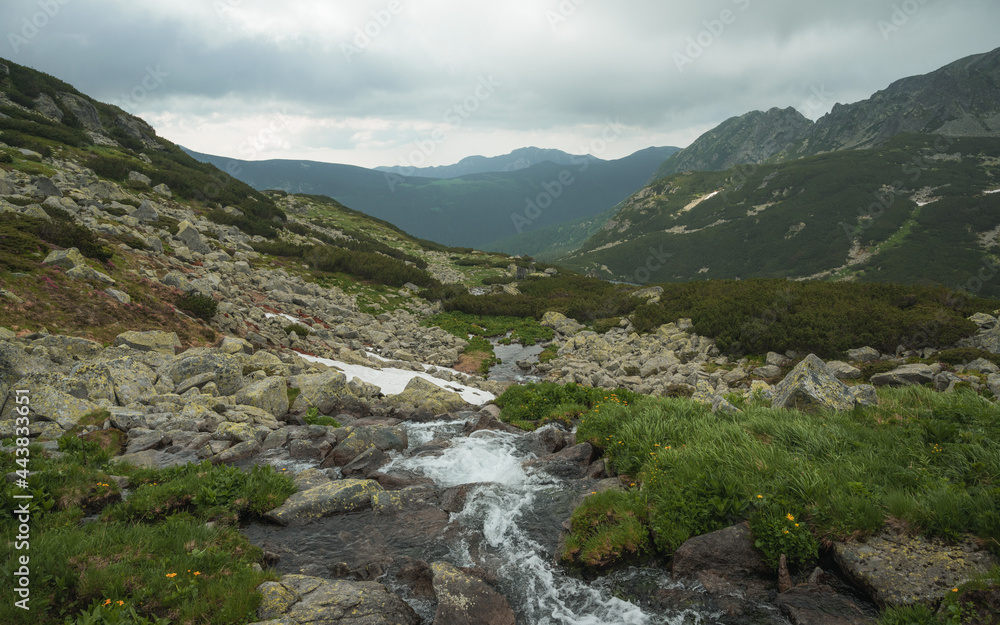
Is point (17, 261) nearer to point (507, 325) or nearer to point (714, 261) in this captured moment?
point (507, 325)

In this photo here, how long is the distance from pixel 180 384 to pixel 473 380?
12.9 meters

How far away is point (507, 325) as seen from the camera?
129 feet

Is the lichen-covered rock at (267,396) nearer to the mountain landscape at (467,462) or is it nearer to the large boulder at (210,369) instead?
the mountain landscape at (467,462)

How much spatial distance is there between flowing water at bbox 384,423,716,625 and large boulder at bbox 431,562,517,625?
340 millimetres

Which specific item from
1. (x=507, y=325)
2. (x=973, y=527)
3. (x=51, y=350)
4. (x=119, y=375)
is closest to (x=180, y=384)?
(x=119, y=375)

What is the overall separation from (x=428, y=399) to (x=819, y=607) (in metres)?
13.2

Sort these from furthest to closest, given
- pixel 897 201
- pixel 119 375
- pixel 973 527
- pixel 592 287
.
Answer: pixel 897 201 < pixel 592 287 < pixel 119 375 < pixel 973 527

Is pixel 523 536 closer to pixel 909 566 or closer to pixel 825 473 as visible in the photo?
pixel 825 473

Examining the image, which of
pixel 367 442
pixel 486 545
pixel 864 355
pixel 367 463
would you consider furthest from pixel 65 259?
pixel 864 355

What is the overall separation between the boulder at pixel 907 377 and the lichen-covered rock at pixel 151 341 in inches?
1010

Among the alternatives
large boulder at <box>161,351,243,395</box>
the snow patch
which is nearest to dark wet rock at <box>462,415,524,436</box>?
the snow patch

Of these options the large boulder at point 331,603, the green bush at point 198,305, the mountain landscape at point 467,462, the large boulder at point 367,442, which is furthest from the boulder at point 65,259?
the large boulder at point 331,603

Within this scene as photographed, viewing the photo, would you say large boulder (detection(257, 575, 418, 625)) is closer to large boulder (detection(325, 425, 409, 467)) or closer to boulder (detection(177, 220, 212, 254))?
large boulder (detection(325, 425, 409, 467))

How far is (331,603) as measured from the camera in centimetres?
568
